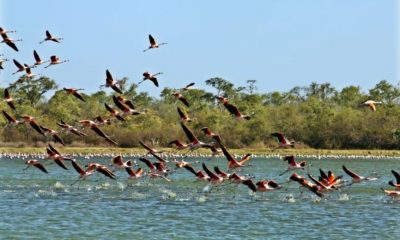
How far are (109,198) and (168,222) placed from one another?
8.70 m

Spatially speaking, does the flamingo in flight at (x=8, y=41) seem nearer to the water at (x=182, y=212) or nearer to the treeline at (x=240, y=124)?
the water at (x=182, y=212)

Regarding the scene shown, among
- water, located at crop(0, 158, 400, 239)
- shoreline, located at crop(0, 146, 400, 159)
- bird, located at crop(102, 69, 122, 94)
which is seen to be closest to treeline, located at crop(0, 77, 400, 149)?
shoreline, located at crop(0, 146, 400, 159)

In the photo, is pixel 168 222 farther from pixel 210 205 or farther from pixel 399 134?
pixel 399 134

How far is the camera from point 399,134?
99.2 m

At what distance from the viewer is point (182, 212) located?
33.6 m

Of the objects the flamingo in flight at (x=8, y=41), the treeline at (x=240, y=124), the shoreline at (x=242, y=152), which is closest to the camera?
the flamingo in flight at (x=8, y=41)

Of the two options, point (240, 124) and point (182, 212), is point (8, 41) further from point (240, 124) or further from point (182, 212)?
point (240, 124)

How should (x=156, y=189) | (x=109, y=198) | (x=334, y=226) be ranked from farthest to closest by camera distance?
(x=156, y=189) < (x=109, y=198) < (x=334, y=226)

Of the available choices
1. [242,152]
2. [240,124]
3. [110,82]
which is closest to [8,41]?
[110,82]

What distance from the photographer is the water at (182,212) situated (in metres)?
28.4

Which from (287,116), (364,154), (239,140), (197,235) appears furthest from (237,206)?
(287,116)

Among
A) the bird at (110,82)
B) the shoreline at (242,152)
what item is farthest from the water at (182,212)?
the shoreline at (242,152)

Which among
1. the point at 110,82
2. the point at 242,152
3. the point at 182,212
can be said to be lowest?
the point at 182,212

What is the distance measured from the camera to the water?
93.1ft
